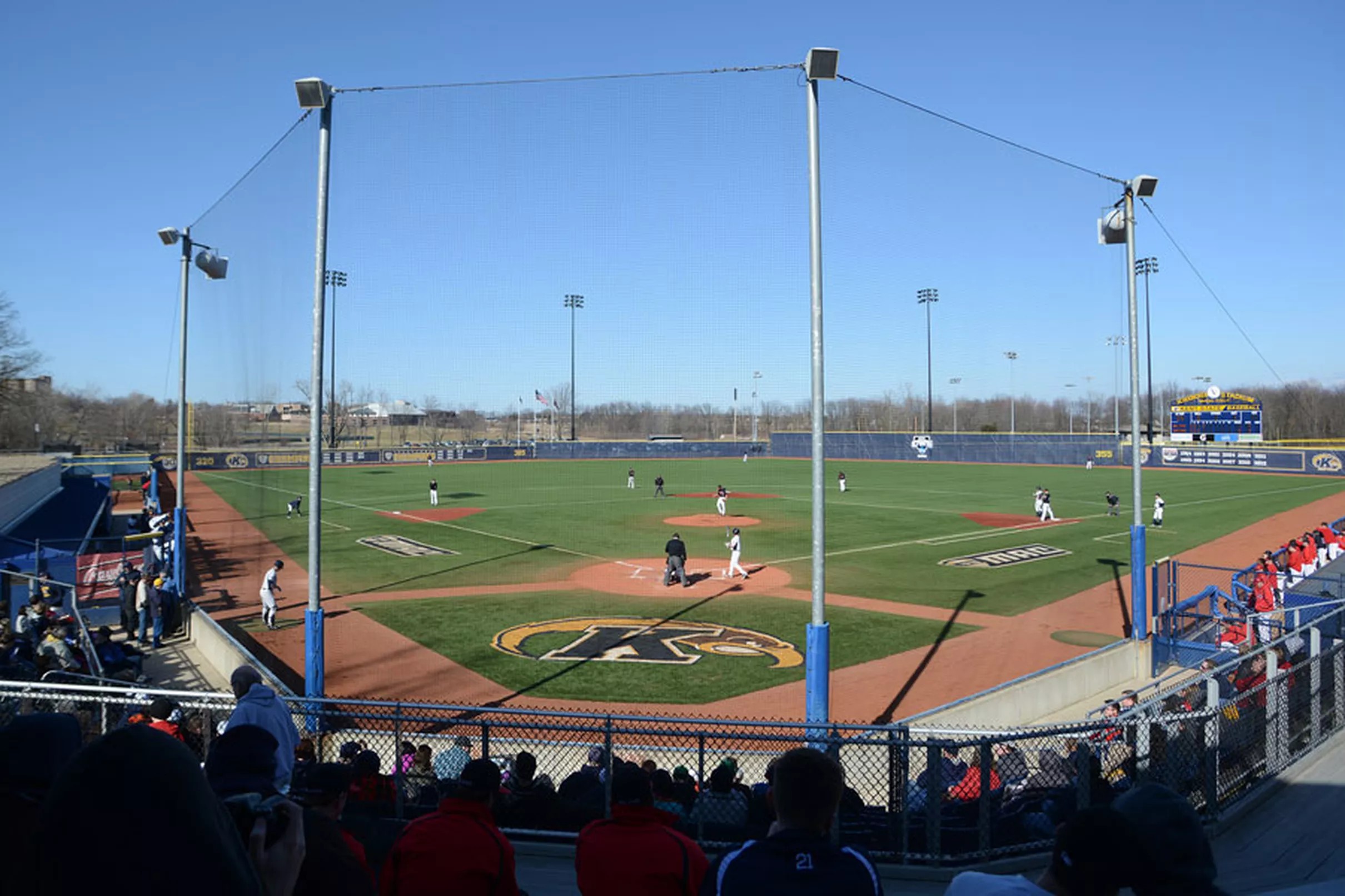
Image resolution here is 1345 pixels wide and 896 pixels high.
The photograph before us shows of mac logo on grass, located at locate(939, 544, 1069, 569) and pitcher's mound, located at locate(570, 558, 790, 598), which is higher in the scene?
mac logo on grass, located at locate(939, 544, 1069, 569)

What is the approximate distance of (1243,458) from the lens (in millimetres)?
58531

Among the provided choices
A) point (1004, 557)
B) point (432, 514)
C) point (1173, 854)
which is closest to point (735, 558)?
point (1004, 557)

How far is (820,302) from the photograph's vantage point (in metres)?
9.70

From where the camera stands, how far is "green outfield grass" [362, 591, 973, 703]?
47.7 feet

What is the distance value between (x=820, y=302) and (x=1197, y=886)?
7832mm

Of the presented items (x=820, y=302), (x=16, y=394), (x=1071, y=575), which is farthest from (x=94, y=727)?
(x=16, y=394)

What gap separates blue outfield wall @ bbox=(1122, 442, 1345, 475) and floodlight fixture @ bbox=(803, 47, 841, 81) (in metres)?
50.0

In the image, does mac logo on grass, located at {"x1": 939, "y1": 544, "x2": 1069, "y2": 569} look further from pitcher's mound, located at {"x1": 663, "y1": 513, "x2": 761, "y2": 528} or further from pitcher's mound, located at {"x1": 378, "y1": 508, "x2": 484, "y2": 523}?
pitcher's mound, located at {"x1": 378, "y1": 508, "x2": 484, "y2": 523}

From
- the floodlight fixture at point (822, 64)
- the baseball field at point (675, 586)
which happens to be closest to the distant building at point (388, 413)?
the baseball field at point (675, 586)

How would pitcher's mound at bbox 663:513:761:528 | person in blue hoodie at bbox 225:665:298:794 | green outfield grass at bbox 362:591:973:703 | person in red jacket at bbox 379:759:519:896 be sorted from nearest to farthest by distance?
person in red jacket at bbox 379:759:519:896 → person in blue hoodie at bbox 225:665:298:794 → green outfield grass at bbox 362:591:973:703 → pitcher's mound at bbox 663:513:761:528

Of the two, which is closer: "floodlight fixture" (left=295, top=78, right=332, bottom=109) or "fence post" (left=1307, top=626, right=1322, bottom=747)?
"fence post" (left=1307, top=626, right=1322, bottom=747)

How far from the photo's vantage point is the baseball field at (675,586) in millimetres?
15727

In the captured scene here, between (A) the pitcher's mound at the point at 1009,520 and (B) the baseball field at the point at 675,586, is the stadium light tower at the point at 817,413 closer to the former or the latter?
(B) the baseball field at the point at 675,586

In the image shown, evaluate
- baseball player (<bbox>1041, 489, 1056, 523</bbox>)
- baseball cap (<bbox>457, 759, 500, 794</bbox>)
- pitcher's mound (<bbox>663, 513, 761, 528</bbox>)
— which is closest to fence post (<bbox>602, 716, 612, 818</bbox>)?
baseball cap (<bbox>457, 759, 500, 794</bbox>)
